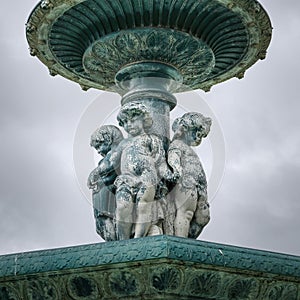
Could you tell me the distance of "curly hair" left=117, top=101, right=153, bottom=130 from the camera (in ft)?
26.1

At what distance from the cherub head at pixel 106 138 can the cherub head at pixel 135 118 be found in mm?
225

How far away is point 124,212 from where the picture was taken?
24.4 ft

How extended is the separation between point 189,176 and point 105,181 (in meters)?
0.87

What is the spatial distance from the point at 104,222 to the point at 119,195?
23.4 inches

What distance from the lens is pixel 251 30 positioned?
8.32m

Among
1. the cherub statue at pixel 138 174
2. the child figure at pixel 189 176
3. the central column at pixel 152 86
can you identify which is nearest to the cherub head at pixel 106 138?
the cherub statue at pixel 138 174

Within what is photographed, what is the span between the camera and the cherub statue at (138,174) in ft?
24.3

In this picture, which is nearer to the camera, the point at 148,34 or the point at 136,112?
the point at 136,112

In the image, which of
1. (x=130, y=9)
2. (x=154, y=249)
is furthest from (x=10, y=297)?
(x=130, y=9)

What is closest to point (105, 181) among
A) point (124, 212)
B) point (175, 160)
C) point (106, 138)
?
point (106, 138)

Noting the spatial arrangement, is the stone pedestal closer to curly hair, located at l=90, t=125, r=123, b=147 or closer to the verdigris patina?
the verdigris patina

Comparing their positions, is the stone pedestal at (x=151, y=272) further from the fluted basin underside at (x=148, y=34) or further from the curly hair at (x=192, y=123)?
the fluted basin underside at (x=148, y=34)

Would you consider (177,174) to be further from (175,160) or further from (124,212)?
(124,212)

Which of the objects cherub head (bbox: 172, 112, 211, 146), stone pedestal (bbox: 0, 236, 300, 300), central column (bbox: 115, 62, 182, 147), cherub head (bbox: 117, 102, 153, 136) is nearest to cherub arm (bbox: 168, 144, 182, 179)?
cherub head (bbox: 172, 112, 211, 146)
